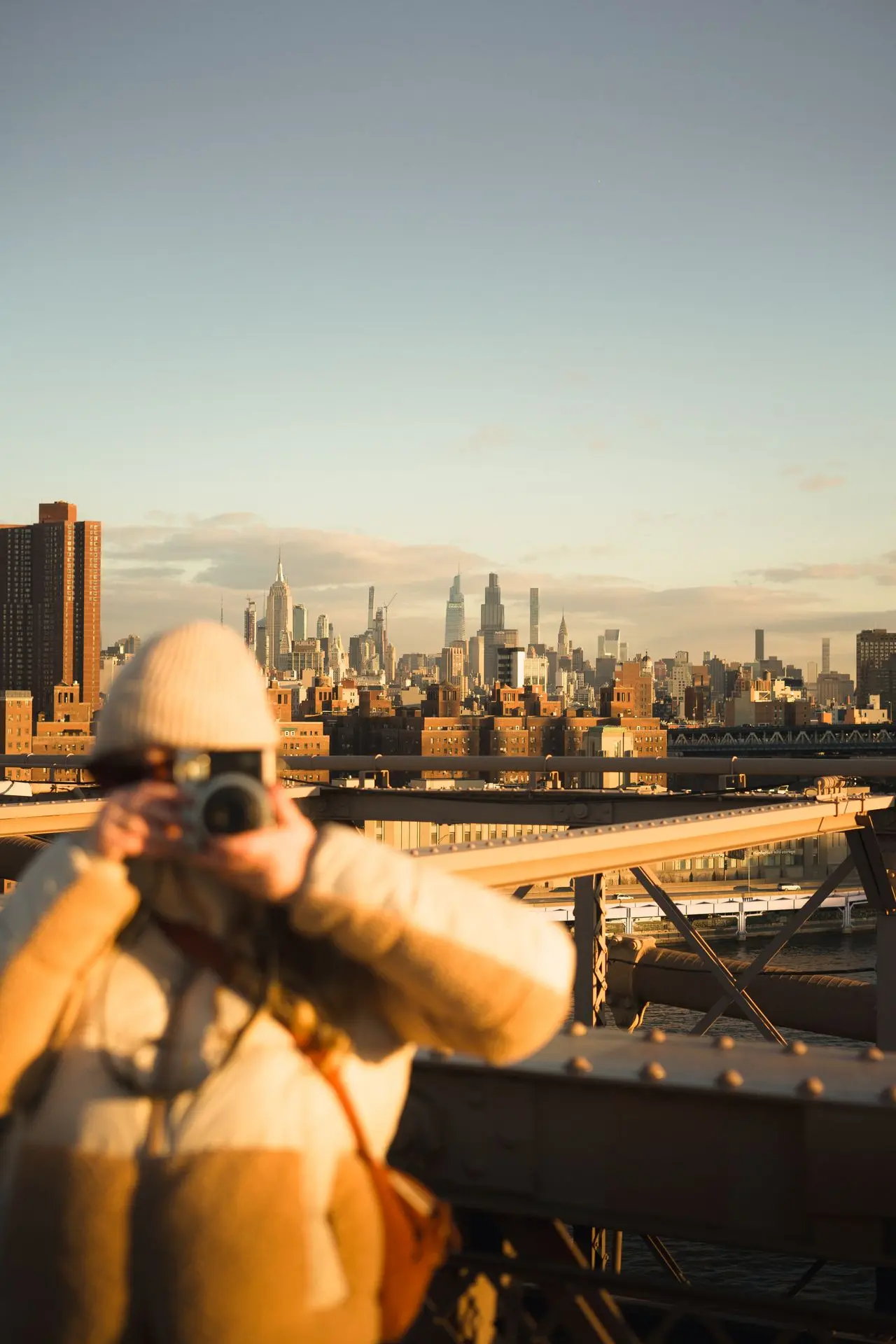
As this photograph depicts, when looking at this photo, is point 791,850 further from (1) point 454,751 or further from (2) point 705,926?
(1) point 454,751

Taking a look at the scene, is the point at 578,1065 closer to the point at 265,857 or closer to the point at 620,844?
the point at 265,857

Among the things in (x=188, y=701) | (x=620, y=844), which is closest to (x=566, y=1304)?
(x=188, y=701)

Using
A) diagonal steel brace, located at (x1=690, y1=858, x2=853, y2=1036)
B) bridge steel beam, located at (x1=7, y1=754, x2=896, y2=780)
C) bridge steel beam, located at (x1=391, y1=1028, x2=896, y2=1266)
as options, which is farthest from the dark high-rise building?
bridge steel beam, located at (x1=391, y1=1028, x2=896, y2=1266)

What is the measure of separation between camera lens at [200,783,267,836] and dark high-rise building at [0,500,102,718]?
175 meters

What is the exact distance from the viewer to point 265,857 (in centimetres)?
170

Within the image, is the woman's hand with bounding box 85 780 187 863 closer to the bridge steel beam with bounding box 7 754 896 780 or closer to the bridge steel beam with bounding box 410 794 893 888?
the bridge steel beam with bounding box 410 794 893 888

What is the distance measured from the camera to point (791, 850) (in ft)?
267

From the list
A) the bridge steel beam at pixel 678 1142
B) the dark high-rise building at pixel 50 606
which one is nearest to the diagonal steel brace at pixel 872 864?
the bridge steel beam at pixel 678 1142

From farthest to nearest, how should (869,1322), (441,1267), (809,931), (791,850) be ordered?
(791,850) < (809,931) < (441,1267) < (869,1322)

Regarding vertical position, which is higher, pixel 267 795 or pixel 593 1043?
pixel 267 795

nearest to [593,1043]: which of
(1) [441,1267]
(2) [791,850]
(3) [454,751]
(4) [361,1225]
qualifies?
(1) [441,1267]

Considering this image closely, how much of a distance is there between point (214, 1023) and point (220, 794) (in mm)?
316

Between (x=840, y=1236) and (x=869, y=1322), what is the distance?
152 millimetres

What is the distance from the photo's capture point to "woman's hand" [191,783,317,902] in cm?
170
